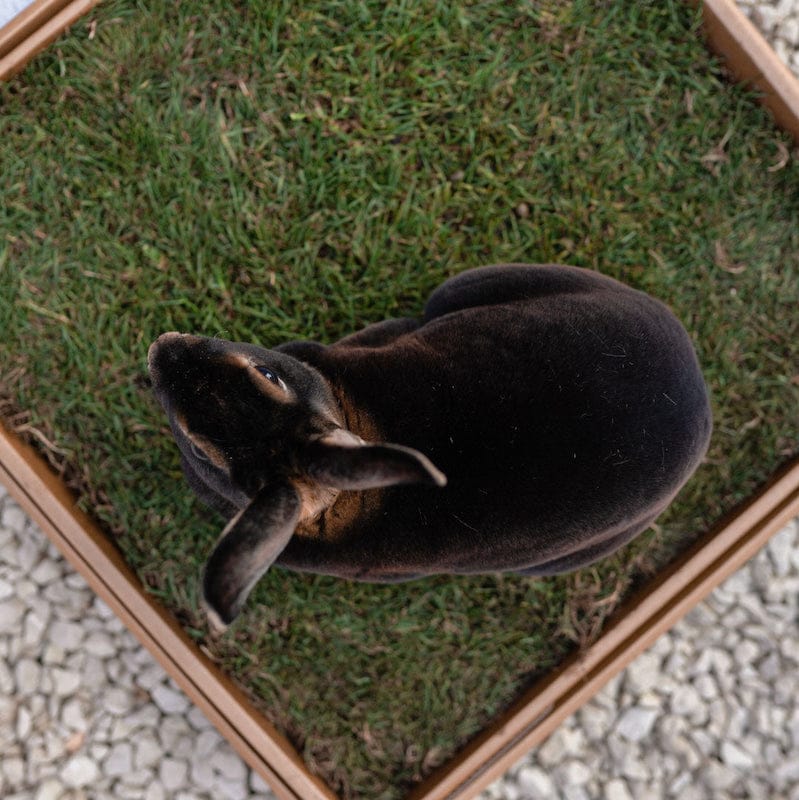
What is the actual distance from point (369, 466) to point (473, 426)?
0.79m

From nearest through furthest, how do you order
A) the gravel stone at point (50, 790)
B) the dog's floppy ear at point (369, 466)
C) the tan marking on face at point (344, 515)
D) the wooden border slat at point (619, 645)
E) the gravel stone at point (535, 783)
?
the dog's floppy ear at point (369, 466)
the tan marking on face at point (344, 515)
the wooden border slat at point (619, 645)
the gravel stone at point (50, 790)
the gravel stone at point (535, 783)

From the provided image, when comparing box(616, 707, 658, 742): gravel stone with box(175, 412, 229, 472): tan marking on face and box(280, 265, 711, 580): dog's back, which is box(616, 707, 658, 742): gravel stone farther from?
box(175, 412, 229, 472): tan marking on face

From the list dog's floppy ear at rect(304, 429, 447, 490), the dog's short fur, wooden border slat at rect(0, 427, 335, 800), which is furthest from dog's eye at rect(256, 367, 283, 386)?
wooden border slat at rect(0, 427, 335, 800)

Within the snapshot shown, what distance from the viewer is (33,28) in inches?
130

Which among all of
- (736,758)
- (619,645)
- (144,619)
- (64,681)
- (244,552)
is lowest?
(736,758)

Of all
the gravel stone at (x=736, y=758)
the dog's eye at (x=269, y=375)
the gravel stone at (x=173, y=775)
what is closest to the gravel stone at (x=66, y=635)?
the gravel stone at (x=173, y=775)

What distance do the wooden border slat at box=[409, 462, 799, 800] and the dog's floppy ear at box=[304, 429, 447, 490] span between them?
1921 millimetres

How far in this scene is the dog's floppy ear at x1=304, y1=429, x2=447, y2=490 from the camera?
164cm

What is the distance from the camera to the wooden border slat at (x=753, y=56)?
11.2 feet

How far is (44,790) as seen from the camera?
3506mm

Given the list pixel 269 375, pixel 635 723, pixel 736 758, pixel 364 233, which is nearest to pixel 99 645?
pixel 269 375

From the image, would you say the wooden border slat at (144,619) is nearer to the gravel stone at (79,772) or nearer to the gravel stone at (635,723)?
the gravel stone at (79,772)

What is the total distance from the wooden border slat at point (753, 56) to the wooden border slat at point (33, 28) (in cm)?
258

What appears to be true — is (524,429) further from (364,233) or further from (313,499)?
(364,233)
